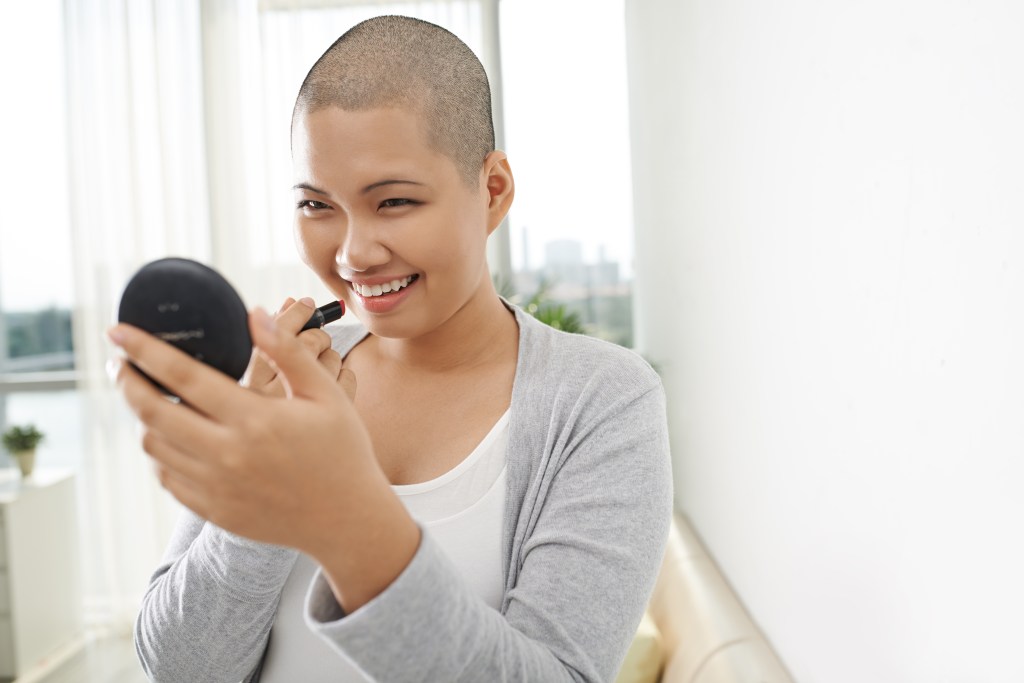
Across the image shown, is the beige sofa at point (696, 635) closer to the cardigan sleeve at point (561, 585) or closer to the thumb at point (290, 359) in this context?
the cardigan sleeve at point (561, 585)

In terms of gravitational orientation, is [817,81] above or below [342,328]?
above

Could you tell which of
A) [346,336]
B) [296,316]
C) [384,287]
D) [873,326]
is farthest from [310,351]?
[873,326]

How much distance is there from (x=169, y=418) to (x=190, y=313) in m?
0.10

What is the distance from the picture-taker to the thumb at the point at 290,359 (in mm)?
470

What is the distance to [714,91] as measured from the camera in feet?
6.14

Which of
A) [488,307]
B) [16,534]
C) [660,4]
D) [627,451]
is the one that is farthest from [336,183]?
[16,534]

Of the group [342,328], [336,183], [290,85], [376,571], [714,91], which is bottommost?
[376,571]

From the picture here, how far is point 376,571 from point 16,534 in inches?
123

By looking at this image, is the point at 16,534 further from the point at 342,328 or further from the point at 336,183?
the point at 336,183

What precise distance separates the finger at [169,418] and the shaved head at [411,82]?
387mm

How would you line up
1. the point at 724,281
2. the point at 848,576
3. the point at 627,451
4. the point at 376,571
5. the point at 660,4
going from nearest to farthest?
1. the point at 376,571
2. the point at 627,451
3. the point at 848,576
4. the point at 724,281
5. the point at 660,4

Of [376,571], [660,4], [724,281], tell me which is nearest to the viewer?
[376,571]

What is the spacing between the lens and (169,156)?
3.55 m

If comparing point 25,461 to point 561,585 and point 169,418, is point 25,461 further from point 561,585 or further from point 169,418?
point 169,418
